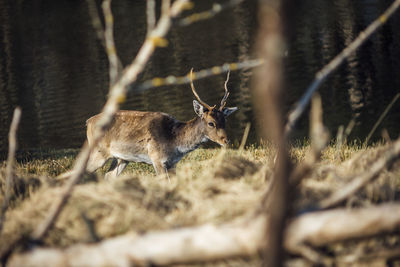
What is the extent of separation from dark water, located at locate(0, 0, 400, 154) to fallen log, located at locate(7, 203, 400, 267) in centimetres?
1492

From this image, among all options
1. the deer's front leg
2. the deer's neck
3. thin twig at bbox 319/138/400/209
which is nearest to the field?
thin twig at bbox 319/138/400/209

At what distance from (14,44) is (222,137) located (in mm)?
38669

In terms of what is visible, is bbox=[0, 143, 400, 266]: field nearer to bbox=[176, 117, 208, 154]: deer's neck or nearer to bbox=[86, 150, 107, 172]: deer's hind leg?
bbox=[86, 150, 107, 172]: deer's hind leg

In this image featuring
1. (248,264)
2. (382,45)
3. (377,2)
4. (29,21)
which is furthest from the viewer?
(29,21)

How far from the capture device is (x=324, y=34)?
34.4 m

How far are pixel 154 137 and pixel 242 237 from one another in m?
6.06

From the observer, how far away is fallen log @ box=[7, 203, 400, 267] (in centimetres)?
290

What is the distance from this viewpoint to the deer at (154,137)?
8.88m

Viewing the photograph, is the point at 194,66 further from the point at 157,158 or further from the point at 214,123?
the point at 157,158

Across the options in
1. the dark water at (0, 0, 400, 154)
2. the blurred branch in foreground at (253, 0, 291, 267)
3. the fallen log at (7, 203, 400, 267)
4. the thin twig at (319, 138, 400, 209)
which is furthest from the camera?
the dark water at (0, 0, 400, 154)

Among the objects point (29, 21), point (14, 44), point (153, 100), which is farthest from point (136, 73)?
point (29, 21)

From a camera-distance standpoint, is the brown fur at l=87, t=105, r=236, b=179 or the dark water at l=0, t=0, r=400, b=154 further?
the dark water at l=0, t=0, r=400, b=154

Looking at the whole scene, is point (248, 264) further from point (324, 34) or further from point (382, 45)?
point (324, 34)

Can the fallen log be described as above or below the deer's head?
above
